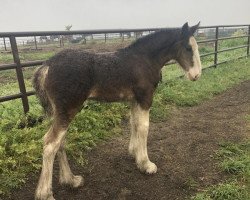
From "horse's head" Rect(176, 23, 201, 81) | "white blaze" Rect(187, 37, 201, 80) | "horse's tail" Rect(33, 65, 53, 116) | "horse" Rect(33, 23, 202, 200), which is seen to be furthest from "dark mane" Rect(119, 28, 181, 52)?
"horse's tail" Rect(33, 65, 53, 116)

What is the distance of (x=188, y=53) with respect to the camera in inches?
161

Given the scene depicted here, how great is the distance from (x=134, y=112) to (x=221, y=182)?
4.41ft

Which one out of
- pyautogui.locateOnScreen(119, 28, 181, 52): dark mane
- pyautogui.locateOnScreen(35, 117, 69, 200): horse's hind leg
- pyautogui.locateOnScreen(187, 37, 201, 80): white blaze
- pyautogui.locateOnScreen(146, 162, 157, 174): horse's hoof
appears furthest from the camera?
pyautogui.locateOnScreen(187, 37, 201, 80): white blaze

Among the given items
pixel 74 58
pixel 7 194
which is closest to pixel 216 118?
pixel 74 58

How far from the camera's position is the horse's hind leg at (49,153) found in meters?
3.12

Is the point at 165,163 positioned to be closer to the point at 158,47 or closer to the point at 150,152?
the point at 150,152

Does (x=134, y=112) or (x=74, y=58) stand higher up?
(x=74, y=58)

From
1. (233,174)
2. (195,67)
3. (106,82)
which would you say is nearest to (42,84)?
(106,82)

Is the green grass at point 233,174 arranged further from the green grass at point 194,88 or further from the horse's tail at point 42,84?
the horse's tail at point 42,84

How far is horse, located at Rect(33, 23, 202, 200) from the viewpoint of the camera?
3.19 metres

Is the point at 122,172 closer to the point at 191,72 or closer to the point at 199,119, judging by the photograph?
the point at 191,72

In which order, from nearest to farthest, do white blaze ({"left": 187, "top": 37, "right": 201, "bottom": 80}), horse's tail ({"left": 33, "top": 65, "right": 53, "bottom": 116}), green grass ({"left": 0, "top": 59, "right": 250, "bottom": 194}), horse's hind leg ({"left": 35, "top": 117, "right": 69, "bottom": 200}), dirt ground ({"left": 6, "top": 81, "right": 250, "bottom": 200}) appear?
horse's hind leg ({"left": 35, "top": 117, "right": 69, "bottom": 200}), horse's tail ({"left": 33, "top": 65, "right": 53, "bottom": 116}), dirt ground ({"left": 6, "top": 81, "right": 250, "bottom": 200}), green grass ({"left": 0, "top": 59, "right": 250, "bottom": 194}), white blaze ({"left": 187, "top": 37, "right": 201, "bottom": 80})

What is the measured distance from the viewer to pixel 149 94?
374 centimetres

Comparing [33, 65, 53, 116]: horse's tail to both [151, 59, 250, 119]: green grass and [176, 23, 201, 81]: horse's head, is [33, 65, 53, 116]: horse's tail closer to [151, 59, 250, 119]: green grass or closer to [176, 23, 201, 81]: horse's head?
[176, 23, 201, 81]: horse's head
